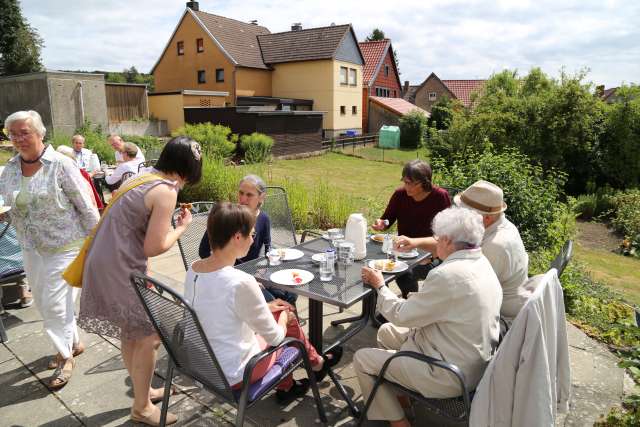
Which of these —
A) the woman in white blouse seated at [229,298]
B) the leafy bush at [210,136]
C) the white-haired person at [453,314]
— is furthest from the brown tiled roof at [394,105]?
the woman in white blouse seated at [229,298]

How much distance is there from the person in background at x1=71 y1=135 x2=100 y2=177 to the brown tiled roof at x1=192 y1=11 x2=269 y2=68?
64.7 feet

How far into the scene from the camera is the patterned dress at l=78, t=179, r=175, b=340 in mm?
2156

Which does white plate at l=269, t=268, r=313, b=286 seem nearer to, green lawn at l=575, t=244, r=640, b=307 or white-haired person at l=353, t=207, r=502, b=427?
white-haired person at l=353, t=207, r=502, b=427

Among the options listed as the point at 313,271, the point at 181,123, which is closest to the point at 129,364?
the point at 313,271

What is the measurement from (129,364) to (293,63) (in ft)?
91.0

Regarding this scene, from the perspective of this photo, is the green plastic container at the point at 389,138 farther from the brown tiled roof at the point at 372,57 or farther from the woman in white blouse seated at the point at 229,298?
the woman in white blouse seated at the point at 229,298

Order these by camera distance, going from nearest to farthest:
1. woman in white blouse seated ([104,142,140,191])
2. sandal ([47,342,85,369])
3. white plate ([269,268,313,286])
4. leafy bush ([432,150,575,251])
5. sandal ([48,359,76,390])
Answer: white plate ([269,268,313,286]) → sandal ([48,359,76,390]) → sandal ([47,342,85,369]) → leafy bush ([432,150,575,251]) → woman in white blouse seated ([104,142,140,191])

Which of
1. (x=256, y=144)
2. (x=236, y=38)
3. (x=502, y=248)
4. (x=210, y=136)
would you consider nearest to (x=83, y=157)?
(x=210, y=136)

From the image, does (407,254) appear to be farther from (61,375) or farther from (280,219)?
(61,375)

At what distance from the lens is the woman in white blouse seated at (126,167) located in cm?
642

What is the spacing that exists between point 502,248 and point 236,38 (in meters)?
29.1

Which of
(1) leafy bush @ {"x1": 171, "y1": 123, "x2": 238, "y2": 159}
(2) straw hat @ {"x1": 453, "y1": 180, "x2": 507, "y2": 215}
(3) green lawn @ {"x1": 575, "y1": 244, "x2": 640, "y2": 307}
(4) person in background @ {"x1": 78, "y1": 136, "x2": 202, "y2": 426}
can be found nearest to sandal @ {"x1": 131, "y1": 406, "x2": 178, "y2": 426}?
(4) person in background @ {"x1": 78, "y1": 136, "x2": 202, "y2": 426}

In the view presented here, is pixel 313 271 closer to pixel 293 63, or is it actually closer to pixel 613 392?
pixel 613 392

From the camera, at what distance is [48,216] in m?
2.76
